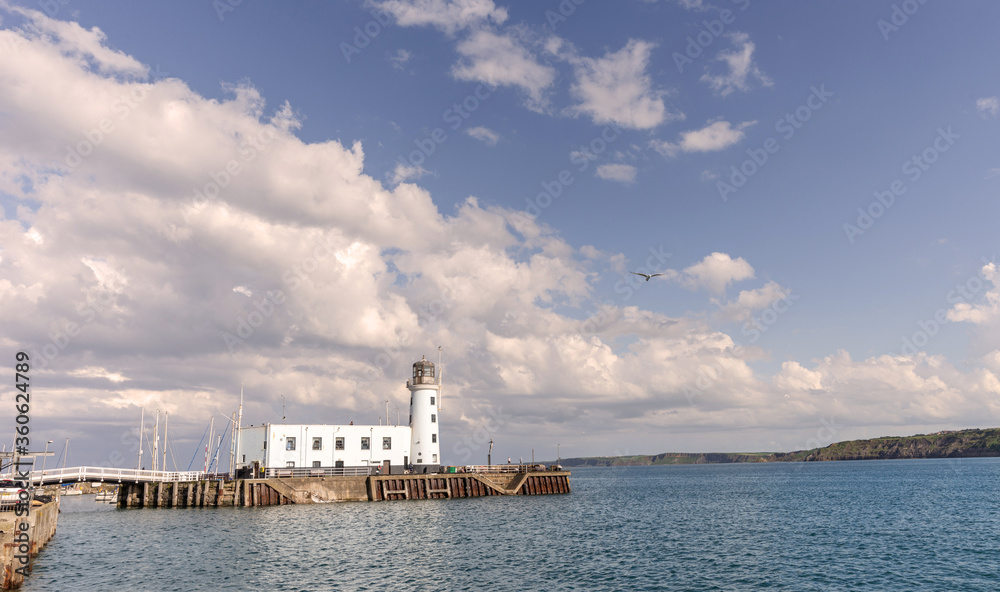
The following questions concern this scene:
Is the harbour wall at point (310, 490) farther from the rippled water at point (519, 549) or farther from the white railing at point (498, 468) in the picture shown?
the rippled water at point (519, 549)

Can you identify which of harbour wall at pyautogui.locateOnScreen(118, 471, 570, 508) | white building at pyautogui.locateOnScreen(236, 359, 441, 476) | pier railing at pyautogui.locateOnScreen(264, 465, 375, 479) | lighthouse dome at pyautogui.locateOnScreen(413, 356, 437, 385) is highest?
lighthouse dome at pyautogui.locateOnScreen(413, 356, 437, 385)

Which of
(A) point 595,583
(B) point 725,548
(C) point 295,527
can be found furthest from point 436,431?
(A) point 595,583

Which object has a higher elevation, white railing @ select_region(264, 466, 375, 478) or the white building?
the white building

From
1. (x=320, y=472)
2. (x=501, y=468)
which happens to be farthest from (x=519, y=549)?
(x=501, y=468)

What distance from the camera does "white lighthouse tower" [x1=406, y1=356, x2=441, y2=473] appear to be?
270 ft

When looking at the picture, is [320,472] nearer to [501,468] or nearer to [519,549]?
[501,468]

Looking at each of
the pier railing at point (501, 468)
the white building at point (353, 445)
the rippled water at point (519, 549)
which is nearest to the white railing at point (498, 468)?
the pier railing at point (501, 468)

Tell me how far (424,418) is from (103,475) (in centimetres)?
3758

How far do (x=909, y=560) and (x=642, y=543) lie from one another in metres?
17.0

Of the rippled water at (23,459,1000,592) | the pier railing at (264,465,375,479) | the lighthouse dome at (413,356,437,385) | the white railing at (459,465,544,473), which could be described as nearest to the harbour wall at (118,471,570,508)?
the white railing at (459,465,544,473)

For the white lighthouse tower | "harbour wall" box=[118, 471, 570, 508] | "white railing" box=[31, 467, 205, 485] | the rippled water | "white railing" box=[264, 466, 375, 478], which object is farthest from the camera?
the white lighthouse tower

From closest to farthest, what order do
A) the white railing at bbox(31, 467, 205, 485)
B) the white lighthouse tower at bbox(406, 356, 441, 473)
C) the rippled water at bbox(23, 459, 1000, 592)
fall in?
the rippled water at bbox(23, 459, 1000, 592) < the white railing at bbox(31, 467, 205, 485) < the white lighthouse tower at bbox(406, 356, 441, 473)

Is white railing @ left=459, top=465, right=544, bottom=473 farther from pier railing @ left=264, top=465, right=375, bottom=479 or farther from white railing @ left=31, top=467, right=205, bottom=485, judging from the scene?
white railing @ left=31, top=467, right=205, bottom=485

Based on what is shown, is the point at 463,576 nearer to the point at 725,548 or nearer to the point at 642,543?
the point at 642,543
